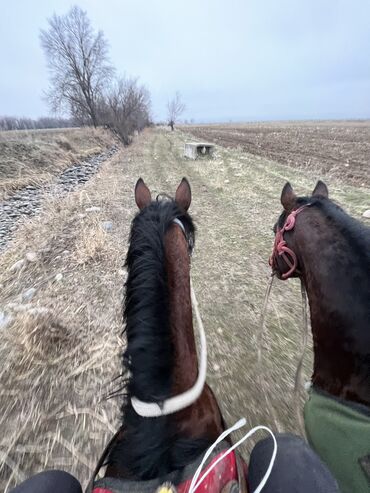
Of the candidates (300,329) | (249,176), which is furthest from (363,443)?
(249,176)

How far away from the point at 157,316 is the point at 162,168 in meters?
11.5

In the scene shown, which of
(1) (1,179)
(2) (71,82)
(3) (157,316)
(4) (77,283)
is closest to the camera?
(3) (157,316)

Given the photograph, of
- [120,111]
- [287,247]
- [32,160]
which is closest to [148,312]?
[287,247]

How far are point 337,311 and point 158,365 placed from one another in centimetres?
97

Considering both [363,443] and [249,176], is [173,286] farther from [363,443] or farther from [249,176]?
[249,176]

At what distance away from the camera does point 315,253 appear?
1556 mm

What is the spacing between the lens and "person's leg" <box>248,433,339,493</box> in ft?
3.14

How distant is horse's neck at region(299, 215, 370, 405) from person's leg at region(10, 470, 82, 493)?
1.27m

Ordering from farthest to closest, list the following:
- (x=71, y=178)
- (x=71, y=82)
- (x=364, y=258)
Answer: (x=71, y=82)
(x=71, y=178)
(x=364, y=258)

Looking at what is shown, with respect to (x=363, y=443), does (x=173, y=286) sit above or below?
above

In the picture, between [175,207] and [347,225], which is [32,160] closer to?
[175,207]

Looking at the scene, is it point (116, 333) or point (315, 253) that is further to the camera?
point (116, 333)

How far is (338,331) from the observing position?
4.60 ft

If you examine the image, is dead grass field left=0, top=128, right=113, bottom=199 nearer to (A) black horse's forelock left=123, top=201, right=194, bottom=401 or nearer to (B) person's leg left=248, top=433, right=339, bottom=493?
(A) black horse's forelock left=123, top=201, right=194, bottom=401
